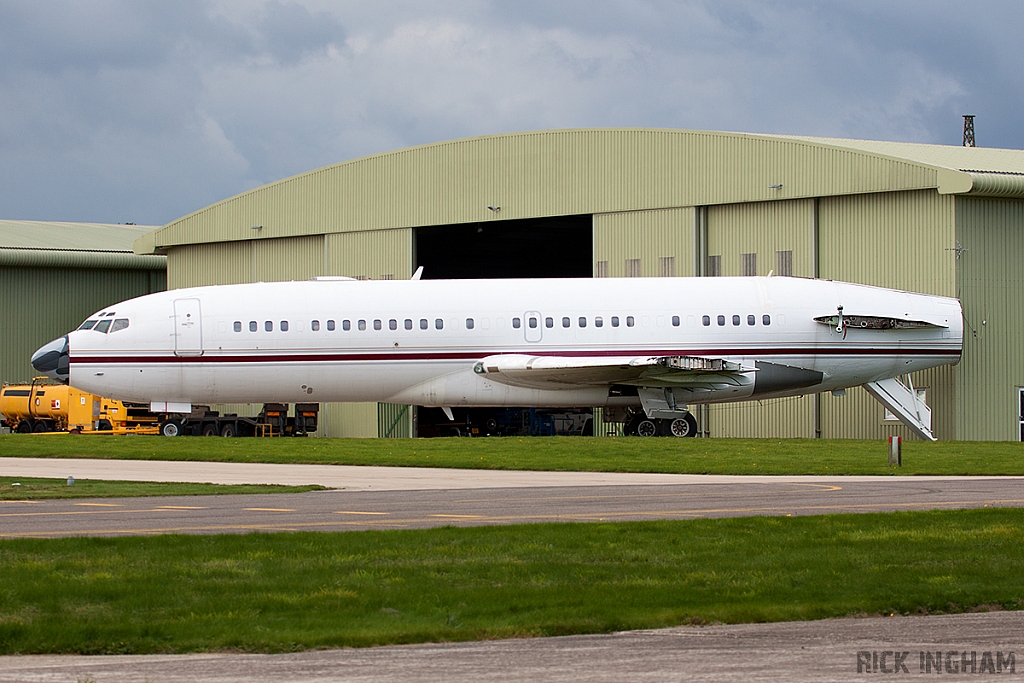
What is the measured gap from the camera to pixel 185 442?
112 feet

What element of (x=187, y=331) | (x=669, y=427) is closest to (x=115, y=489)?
(x=187, y=331)

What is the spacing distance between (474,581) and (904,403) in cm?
3063

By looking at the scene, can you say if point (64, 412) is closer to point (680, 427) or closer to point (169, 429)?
point (169, 429)

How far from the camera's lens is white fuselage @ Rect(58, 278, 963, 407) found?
37.6 m

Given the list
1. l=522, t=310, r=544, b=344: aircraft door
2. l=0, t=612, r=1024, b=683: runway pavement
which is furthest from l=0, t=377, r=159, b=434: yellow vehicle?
l=0, t=612, r=1024, b=683: runway pavement

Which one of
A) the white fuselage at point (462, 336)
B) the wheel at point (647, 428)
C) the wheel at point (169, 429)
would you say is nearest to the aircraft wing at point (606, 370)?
the white fuselage at point (462, 336)

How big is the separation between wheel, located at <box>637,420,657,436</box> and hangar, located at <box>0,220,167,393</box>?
32.7m

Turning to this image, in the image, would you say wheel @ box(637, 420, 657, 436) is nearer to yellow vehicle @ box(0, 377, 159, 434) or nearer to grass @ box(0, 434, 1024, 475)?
grass @ box(0, 434, 1024, 475)

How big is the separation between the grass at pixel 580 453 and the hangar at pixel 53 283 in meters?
26.5

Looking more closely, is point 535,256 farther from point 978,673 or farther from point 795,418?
point 978,673

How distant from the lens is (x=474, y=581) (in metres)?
11.6

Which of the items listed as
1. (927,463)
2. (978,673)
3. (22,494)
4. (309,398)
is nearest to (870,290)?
(927,463)

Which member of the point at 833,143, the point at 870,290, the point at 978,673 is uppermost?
the point at 833,143

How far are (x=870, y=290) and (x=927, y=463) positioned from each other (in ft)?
41.3
